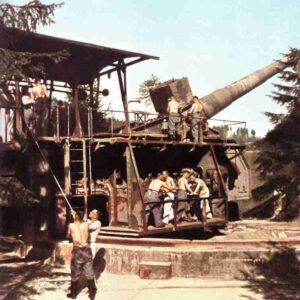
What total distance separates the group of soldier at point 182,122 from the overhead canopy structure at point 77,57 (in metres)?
1.76

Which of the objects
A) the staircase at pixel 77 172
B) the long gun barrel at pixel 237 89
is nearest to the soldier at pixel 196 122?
the long gun barrel at pixel 237 89

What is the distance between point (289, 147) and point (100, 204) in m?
9.11

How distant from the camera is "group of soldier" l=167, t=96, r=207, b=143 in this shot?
15.9 m

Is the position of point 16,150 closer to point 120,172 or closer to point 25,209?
point 25,209

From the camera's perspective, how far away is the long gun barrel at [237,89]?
20.4 metres

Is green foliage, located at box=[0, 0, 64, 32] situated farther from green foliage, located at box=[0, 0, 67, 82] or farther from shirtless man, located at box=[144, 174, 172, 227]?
shirtless man, located at box=[144, 174, 172, 227]

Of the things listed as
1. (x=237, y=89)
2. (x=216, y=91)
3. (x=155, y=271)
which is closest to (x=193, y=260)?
(x=155, y=271)

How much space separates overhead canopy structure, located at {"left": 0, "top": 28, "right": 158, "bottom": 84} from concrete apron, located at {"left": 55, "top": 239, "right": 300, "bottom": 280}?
6290 mm

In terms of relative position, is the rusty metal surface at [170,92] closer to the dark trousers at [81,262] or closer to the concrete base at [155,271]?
the concrete base at [155,271]

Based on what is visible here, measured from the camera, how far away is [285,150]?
70.0ft

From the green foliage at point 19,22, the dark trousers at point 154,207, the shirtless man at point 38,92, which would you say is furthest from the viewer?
the dark trousers at point 154,207

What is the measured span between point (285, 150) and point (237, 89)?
130 inches

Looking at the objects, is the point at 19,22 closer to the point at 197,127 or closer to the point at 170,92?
the point at 197,127

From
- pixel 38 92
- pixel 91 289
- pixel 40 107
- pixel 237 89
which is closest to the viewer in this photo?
pixel 91 289
